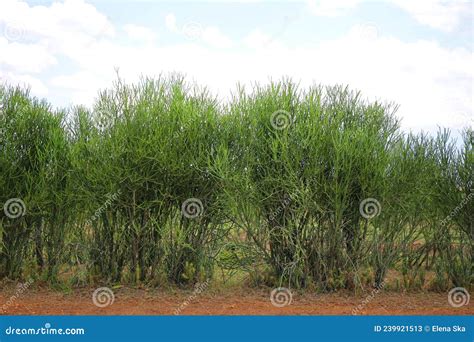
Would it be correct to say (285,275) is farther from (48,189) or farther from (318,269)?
(48,189)

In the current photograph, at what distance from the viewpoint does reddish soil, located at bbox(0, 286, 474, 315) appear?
8734 mm

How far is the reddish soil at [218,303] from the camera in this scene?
873 cm

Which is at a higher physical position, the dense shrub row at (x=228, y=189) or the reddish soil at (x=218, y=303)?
the dense shrub row at (x=228, y=189)

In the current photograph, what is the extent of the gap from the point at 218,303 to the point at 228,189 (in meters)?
1.77

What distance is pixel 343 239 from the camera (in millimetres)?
9641

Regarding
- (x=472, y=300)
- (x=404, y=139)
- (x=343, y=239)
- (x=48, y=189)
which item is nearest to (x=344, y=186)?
(x=343, y=239)

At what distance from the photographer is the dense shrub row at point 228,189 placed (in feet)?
30.2

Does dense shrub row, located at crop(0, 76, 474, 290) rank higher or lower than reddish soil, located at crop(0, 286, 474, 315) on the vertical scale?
higher

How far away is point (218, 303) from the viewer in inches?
359

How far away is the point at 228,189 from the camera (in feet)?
30.3

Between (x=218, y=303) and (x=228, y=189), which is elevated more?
(x=228, y=189)

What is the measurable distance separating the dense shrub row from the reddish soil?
0.33 metres

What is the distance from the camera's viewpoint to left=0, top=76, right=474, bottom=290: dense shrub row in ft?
30.2

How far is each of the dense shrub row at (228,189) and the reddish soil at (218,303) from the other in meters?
0.33
